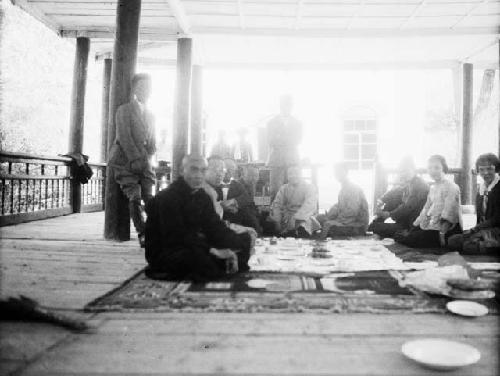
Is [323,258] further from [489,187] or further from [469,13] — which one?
[469,13]

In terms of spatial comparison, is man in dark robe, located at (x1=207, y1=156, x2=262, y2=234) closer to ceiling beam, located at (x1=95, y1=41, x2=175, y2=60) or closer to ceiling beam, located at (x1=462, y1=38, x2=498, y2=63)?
ceiling beam, located at (x1=95, y1=41, x2=175, y2=60)

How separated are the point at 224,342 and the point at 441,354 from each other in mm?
1000

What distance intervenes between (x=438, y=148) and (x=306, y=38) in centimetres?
656

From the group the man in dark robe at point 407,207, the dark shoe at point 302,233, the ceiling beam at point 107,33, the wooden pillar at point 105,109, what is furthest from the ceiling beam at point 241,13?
the dark shoe at point 302,233

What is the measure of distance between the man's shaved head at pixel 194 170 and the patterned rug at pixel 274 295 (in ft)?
2.89

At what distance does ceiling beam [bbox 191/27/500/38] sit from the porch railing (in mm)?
4038

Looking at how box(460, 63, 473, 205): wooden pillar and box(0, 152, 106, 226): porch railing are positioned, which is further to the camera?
box(460, 63, 473, 205): wooden pillar

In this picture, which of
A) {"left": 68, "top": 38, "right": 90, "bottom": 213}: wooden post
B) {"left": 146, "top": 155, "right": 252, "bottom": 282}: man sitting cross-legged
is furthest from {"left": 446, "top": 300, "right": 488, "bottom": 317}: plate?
{"left": 68, "top": 38, "right": 90, "bottom": 213}: wooden post

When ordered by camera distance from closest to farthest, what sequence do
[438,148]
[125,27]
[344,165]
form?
[125,27], [344,165], [438,148]

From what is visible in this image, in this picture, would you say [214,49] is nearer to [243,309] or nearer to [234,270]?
[234,270]

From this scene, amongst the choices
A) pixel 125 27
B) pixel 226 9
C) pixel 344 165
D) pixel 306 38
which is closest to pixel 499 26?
pixel 306 38

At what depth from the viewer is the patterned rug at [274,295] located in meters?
2.77

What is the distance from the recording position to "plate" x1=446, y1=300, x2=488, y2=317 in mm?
2586

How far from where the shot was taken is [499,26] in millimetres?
8898
